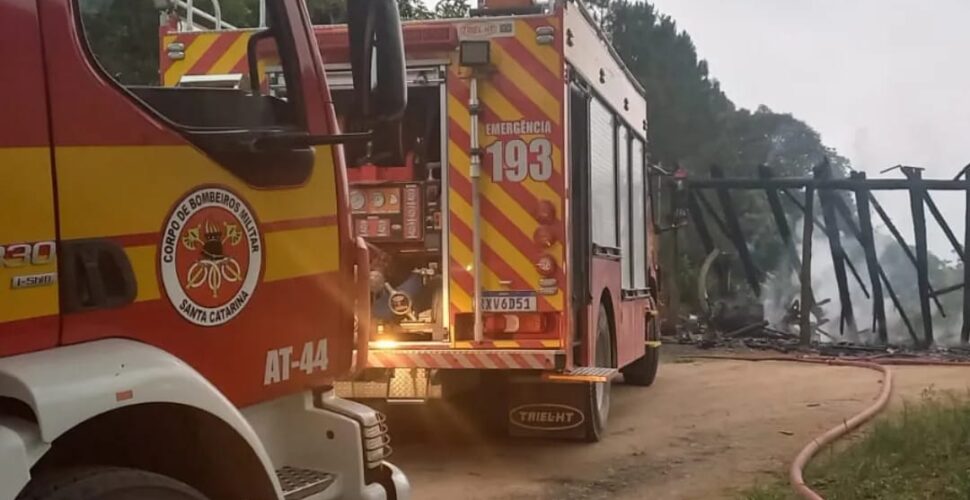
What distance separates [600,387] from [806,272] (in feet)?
33.5

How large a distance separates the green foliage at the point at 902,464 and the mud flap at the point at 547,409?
1569 mm

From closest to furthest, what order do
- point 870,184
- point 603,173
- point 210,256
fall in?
point 210,256
point 603,173
point 870,184

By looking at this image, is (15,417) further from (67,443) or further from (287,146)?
(287,146)

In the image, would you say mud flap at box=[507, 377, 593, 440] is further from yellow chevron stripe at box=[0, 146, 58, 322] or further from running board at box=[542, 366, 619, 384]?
yellow chevron stripe at box=[0, 146, 58, 322]

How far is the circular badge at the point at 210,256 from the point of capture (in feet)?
9.27

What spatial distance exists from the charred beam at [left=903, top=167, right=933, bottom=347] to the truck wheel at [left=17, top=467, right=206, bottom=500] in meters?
16.9

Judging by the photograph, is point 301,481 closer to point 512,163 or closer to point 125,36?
point 125,36

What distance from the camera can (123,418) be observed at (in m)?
2.67

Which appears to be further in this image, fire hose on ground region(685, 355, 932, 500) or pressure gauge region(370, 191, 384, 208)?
pressure gauge region(370, 191, 384, 208)

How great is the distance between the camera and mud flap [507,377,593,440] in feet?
24.5

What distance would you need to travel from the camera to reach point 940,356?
1673cm

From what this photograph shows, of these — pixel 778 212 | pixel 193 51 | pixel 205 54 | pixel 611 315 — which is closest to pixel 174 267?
pixel 205 54

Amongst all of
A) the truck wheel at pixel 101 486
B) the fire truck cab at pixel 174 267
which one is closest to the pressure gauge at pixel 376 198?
the fire truck cab at pixel 174 267

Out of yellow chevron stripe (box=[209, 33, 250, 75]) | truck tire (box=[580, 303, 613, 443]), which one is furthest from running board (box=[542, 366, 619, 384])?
yellow chevron stripe (box=[209, 33, 250, 75])
